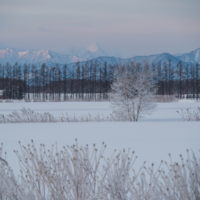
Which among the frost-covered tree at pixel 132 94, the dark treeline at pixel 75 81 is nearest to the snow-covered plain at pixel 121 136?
the frost-covered tree at pixel 132 94

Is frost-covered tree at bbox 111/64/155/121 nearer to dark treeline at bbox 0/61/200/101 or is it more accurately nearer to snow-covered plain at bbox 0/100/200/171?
snow-covered plain at bbox 0/100/200/171

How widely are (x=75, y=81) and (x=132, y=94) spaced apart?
119ft

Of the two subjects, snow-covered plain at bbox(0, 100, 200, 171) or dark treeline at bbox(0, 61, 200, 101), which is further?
dark treeline at bbox(0, 61, 200, 101)

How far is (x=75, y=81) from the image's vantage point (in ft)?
186

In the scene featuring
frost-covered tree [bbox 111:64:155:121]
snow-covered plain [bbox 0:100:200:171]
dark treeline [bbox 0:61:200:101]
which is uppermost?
dark treeline [bbox 0:61:200:101]

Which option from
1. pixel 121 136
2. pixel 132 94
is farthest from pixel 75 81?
pixel 121 136

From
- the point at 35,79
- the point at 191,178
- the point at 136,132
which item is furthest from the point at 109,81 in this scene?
the point at 191,178

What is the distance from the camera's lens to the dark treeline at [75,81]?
51719 millimetres

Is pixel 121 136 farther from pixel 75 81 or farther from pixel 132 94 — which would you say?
pixel 75 81

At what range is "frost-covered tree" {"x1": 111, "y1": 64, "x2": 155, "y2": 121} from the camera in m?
20.7

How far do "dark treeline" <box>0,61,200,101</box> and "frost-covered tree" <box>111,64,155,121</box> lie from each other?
27.1 metres

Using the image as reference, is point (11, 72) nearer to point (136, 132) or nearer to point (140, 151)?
point (136, 132)

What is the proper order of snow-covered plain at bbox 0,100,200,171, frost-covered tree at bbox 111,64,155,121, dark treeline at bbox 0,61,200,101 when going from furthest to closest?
dark treeline at bbox 0,61,200,101, frost-covered tree at bbox 111,64,155,121, snow-covered plain at bbox 0,100,200,171

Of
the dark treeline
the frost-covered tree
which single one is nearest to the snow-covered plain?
the frost-covered tree
